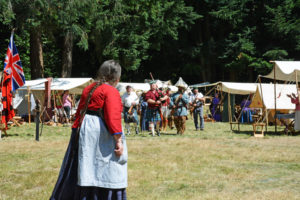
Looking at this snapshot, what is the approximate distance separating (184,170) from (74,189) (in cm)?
324

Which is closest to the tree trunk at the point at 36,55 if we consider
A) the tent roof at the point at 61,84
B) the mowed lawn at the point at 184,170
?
the tent roof at the point at 61,84

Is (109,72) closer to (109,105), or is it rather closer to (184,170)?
(109,105)

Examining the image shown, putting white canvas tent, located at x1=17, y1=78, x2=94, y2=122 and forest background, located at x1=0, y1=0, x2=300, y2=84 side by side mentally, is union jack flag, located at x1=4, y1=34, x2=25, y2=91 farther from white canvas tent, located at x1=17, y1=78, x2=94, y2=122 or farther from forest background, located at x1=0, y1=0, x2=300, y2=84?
forest background, located at x1=0, y1=0, x2=300, y2=84

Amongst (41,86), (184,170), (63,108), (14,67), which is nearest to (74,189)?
(184,170)

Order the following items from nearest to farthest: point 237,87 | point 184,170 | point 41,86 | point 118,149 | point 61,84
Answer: point 118,149
point 184,170
point 41,86
point 61,84
point 237,87

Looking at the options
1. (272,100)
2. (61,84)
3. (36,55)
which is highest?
(36,55)

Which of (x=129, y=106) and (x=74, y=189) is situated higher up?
(x=129, y=106)

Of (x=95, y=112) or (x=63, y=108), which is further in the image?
(x=63, y=108)

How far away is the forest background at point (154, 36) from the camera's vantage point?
21047mm

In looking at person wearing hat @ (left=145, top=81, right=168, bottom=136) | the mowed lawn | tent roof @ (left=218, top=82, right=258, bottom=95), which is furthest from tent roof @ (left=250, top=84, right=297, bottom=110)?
tent roof @ (left=218, top=82, right=258, bottom=95)

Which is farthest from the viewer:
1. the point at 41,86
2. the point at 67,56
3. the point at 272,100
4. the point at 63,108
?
the point at 67,56

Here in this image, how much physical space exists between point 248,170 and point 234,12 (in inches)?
1177

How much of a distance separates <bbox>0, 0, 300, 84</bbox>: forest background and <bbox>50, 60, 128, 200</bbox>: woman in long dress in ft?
50.9

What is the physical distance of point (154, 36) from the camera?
31297 mm
